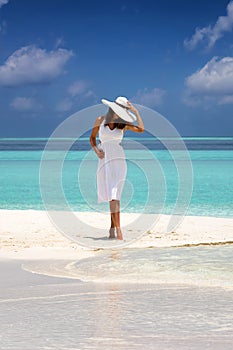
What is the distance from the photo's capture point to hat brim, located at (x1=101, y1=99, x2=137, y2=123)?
709 cm

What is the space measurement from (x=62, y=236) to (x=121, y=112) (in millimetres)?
1942

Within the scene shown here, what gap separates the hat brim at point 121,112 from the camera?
7.09m

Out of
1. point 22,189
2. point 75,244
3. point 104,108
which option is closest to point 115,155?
point 104,108

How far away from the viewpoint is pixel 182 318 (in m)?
3.85

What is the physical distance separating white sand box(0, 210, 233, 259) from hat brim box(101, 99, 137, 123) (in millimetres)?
1383

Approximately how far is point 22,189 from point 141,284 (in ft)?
48.6

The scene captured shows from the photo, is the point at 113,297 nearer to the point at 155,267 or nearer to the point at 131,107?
the point at 155,267

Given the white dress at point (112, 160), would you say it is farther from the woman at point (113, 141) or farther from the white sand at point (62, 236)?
the white sand at point (62, 236)

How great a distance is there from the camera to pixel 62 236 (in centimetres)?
821

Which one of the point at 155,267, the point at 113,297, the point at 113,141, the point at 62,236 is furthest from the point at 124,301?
the point at 62,236

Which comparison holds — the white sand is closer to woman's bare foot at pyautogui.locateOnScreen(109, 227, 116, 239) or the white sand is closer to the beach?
the beach

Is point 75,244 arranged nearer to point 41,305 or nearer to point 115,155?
point 115,155

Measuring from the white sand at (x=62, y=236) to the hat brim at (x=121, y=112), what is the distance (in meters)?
1.38

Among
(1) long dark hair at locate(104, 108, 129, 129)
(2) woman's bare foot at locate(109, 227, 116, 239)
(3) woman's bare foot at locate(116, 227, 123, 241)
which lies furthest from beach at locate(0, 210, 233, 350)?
(1) long dark hair at locate(104, 108, 129, 129)
